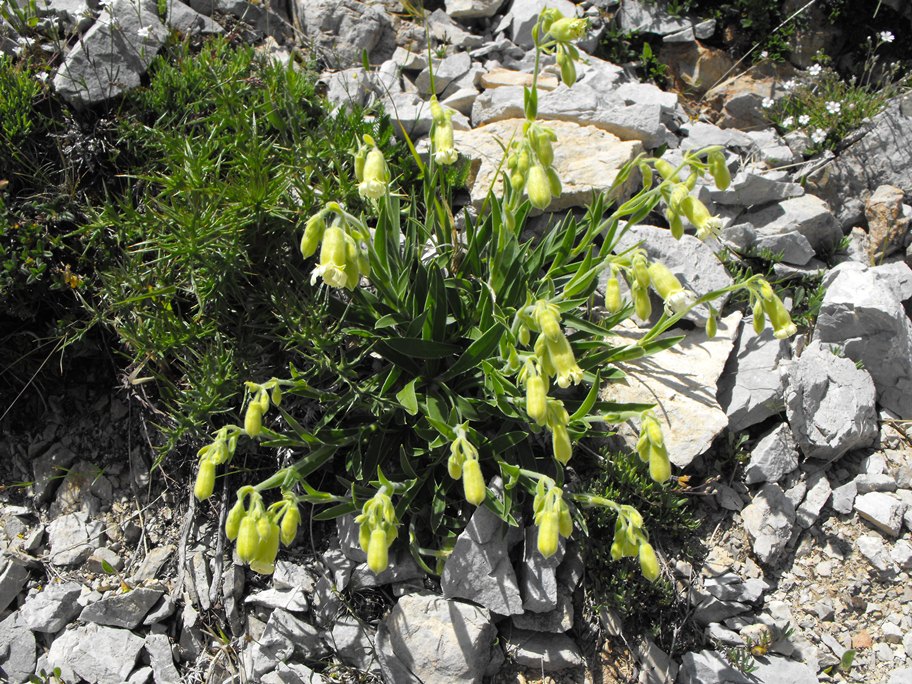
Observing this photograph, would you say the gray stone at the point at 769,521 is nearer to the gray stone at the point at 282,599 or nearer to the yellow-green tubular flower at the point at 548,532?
the yellow-green tubular flower at the point at 548,532

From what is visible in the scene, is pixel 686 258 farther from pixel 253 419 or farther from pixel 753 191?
pixel 253 419

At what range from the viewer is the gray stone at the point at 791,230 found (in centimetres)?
451

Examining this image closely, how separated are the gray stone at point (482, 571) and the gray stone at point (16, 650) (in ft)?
6.11

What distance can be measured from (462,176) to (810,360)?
2107 millimetres

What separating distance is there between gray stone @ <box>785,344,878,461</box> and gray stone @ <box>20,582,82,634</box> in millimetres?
3521

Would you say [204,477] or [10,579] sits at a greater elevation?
[204,477]

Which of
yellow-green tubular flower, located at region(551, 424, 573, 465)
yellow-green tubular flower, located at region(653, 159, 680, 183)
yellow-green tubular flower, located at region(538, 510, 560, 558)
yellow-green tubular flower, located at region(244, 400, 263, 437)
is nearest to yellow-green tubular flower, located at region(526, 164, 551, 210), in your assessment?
yellow-green tubular flower, located at region(653, 159, 680, 183)

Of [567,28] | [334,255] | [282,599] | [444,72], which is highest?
[567,28]

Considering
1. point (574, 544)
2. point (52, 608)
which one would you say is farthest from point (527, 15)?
point (52, 608)

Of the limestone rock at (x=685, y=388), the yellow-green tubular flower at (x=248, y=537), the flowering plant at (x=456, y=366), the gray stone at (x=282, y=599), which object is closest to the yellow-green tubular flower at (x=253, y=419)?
the flowering plant at (x=456, y=366)

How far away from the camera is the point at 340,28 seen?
538 cm

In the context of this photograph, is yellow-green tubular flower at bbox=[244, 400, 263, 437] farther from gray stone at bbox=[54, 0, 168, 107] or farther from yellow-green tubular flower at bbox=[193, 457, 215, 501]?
gray stone at bbox=[54, 0, 168, 107]

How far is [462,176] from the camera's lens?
4.50m

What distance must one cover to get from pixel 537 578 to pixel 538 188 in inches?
64.6
